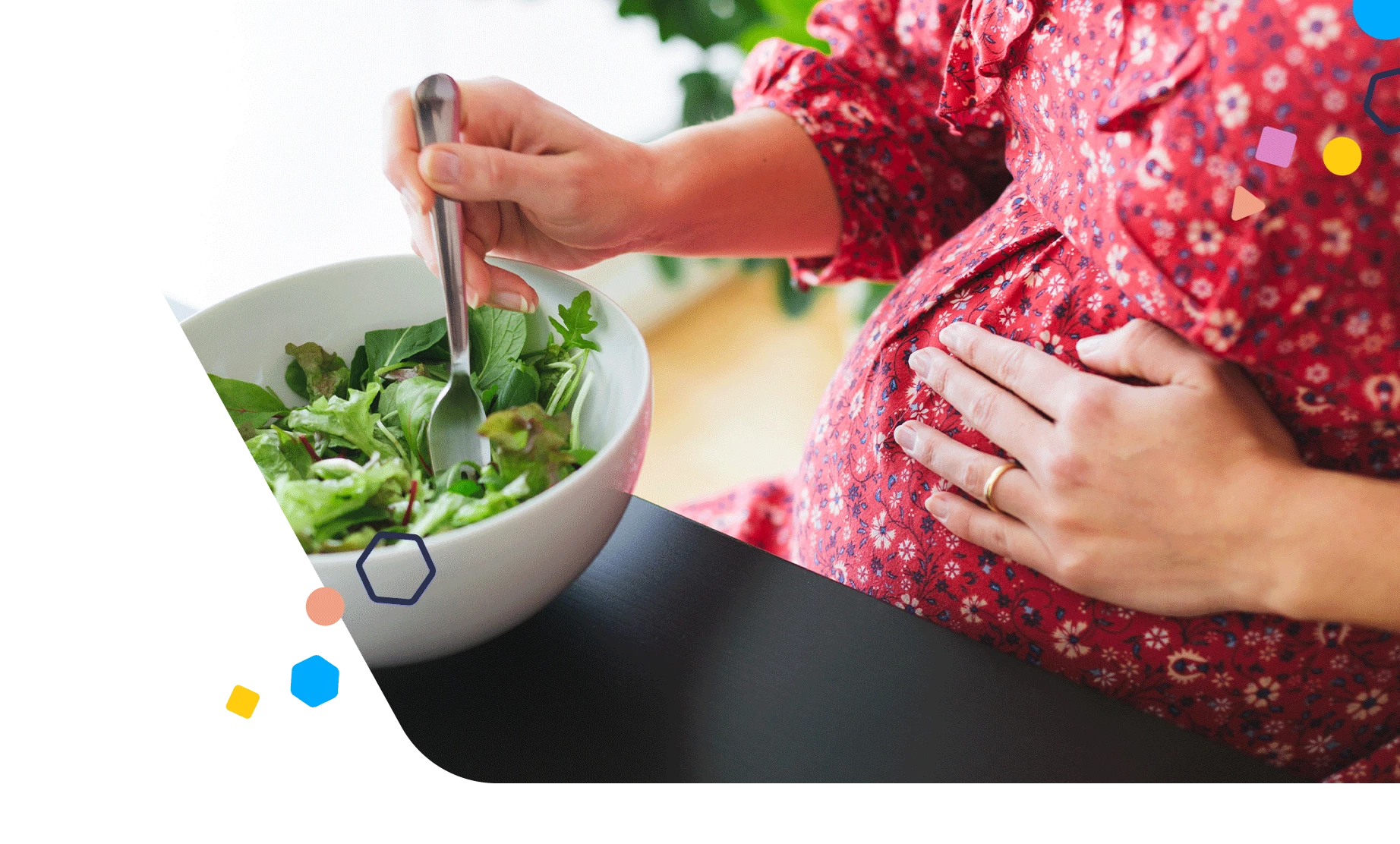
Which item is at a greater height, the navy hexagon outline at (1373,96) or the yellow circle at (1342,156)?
the navy hexagon outline at (1373,96)

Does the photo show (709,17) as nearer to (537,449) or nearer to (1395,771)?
(537,449)

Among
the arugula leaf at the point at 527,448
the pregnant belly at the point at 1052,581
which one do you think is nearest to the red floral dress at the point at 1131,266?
the pregnant belly at the point at 1052,581

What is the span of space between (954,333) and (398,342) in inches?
12.9

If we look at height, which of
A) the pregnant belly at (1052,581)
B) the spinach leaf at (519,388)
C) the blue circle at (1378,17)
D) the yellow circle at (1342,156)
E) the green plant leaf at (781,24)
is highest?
the blue circle at (1378,17)

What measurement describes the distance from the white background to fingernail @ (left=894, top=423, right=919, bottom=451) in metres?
0.29

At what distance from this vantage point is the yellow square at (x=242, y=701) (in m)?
0.31

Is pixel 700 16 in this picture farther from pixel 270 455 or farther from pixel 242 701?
pixel 242 701

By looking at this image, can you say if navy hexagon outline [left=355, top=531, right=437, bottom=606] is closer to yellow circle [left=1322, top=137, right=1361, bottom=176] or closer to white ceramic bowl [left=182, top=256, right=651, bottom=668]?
white ceramic bowl [left=182, top=256, right=651, bottom=668]

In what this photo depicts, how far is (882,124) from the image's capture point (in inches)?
28.2

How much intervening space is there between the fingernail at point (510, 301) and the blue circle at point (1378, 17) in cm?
40

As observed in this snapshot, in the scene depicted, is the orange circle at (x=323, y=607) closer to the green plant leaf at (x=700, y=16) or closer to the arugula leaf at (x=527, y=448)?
the arugula leaf at (x=527, y=448)

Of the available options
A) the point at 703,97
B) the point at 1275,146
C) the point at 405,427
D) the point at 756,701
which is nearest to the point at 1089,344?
the point at 1275,146

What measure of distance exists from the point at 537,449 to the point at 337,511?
9cm

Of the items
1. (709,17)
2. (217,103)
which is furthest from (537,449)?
(709,17)
